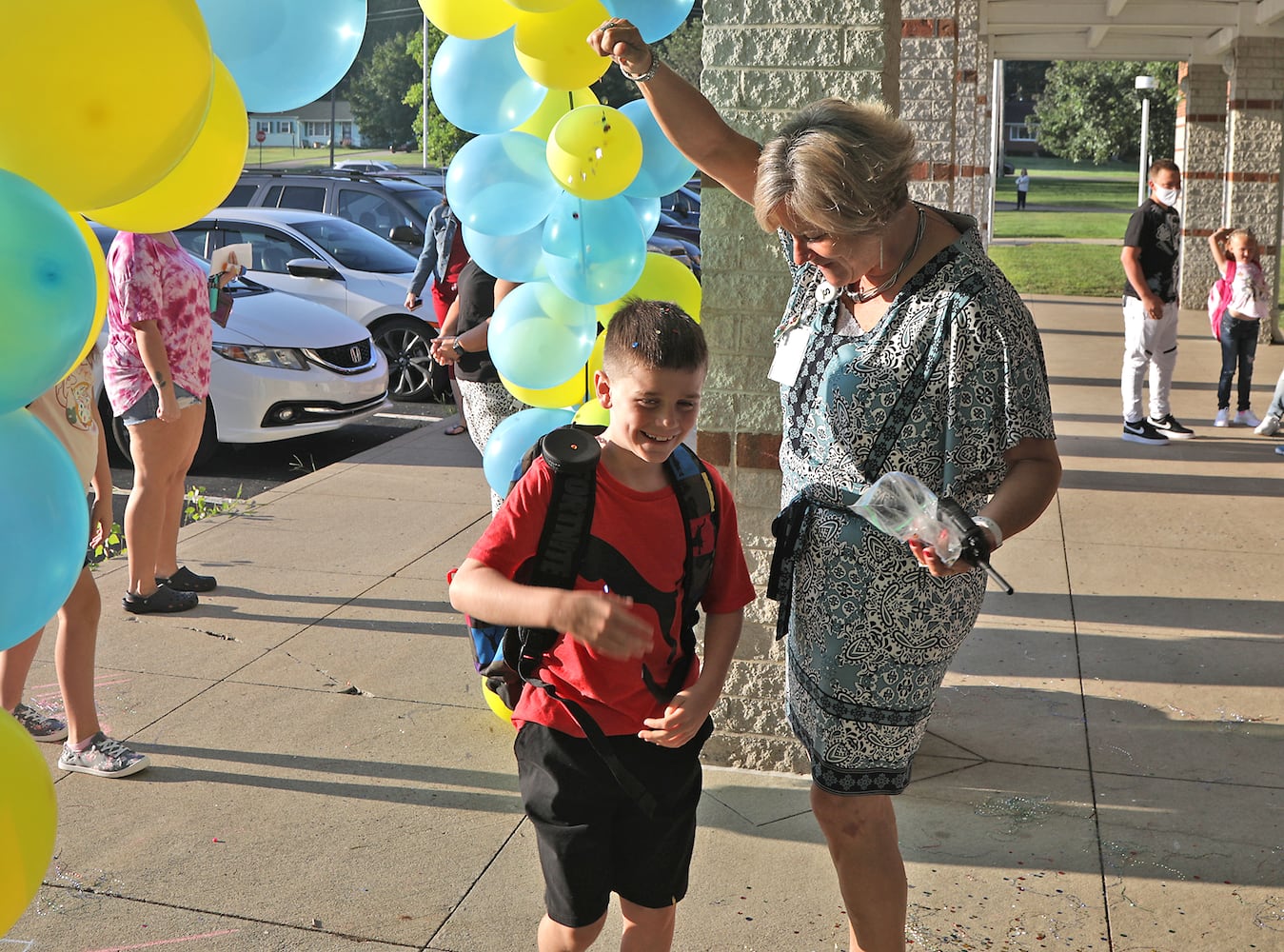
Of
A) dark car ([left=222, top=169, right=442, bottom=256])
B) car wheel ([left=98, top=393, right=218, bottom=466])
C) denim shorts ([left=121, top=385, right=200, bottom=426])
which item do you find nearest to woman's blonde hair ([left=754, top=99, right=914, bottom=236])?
denim shorts ([left=121, top=385, right=200, bottom=426])

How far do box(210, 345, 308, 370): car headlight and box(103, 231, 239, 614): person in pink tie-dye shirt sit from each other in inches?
130

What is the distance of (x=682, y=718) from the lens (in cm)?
249

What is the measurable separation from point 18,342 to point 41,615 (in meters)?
0.42

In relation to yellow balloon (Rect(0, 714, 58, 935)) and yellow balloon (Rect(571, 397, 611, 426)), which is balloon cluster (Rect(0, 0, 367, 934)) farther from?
yellow balloon (Rect(571, 397, 611, 426))

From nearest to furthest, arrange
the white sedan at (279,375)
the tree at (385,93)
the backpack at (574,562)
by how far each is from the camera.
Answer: the backpack at (574,562) < the white sedan at (279,375) < the tree at (385,93)

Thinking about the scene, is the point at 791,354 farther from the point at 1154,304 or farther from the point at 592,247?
the point at 1154,304

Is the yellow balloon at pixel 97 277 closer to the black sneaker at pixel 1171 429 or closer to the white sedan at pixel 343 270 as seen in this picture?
the white sedan at pixel 343 270

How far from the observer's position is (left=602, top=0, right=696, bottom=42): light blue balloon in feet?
12.8

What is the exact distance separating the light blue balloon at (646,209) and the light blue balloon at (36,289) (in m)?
2.98

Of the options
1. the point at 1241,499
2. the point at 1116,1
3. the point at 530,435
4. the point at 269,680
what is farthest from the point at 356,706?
the point at 1116,1

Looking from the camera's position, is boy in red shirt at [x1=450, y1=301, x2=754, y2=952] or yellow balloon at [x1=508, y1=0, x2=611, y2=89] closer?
boy in red shirt at [x1=450, y1=301, x2=754, y2=952]

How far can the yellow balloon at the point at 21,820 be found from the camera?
1665mm

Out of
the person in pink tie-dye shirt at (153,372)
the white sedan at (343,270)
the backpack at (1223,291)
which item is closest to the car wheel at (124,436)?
the white sedan at (343,270)

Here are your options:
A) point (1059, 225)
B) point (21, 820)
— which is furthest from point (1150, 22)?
point (1059, 225)
